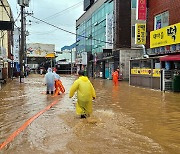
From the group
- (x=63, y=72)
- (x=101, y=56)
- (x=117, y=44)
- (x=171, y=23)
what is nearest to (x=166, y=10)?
(x=171, y=23)

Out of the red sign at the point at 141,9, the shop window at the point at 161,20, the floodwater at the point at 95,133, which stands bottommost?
the floodwater at the point at 95,133

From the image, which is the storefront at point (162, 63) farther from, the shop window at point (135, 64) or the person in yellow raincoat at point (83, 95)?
the person in yellow raincoat at point (83, 95)

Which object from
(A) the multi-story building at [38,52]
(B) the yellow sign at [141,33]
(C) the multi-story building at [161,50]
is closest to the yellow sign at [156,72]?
(C) the multi-story building at [161,50]

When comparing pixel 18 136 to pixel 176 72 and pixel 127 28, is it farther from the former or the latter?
pixel 127 28

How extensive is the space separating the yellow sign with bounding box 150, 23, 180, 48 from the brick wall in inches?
38.5

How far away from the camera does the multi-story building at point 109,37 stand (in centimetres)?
4203

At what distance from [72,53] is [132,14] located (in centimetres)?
4755

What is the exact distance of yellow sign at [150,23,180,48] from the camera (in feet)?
73.0

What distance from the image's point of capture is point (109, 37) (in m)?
44.0

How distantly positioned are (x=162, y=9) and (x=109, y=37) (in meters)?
18.2

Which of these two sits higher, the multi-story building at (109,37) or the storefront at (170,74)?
the multi-story building at (109,37)

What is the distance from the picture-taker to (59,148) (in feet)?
21.2

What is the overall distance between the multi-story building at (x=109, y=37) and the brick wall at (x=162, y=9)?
11137mm

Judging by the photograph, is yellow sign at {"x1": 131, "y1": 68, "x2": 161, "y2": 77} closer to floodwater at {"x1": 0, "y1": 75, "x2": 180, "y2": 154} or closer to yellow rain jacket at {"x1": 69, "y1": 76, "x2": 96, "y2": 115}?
floodwater at {"x1": 0, "y1": 75, "x2": 180, "y2": 154}
